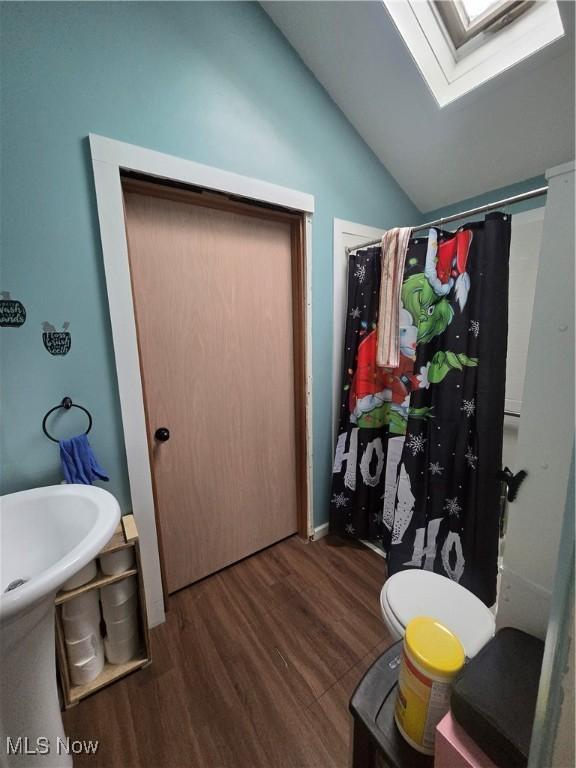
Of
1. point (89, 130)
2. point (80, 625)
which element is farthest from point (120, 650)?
point (89, 130)

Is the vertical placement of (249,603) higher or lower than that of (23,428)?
lower

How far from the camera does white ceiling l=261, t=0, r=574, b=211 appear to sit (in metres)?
1.22

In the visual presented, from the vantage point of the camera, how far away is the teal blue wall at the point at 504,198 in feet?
5.11

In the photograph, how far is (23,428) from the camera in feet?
3.44

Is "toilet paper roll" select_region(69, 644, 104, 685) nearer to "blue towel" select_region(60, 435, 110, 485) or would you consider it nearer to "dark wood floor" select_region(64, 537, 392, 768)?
"dark wood floor" select_region(64, 537, 392, 768)

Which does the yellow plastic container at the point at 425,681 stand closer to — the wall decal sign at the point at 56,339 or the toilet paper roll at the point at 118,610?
the toilet paper roll at the point at 118,610

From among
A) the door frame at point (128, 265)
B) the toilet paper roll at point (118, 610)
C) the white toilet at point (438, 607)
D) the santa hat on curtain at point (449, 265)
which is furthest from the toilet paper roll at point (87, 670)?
the santa hat on curtain at point (449, 265)

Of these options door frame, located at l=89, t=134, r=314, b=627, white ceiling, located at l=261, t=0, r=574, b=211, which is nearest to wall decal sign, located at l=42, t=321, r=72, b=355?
door frame, located at l=89, t=134, r=314, b=627

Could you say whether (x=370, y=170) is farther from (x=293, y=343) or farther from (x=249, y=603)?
(x=249, y=603)

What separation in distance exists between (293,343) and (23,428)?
48.7 inches

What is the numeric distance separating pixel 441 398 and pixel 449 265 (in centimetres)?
58

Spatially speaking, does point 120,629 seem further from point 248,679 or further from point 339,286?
point 339,286

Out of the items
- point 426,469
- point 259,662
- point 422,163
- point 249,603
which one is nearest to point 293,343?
point 426,469

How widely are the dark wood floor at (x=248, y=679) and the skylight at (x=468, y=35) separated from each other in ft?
7.84
